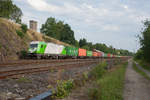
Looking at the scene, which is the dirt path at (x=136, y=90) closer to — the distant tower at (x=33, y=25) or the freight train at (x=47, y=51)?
the freight train at (x=47, y=51)

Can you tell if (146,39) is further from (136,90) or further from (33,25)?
(33,25)

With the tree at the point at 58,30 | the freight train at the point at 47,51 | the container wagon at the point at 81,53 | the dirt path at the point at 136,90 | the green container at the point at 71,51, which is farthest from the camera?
the tree at the point at 58,30

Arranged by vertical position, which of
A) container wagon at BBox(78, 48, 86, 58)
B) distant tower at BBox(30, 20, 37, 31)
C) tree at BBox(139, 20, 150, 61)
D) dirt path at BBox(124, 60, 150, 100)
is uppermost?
distant tower at BBox(30, 20, 37, 31)

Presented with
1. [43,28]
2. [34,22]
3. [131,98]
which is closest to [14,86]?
[131,98]

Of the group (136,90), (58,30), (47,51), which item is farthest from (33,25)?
(136,90)

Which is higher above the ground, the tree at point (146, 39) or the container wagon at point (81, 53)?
the tree at point (146, 39)

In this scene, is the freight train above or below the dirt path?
above

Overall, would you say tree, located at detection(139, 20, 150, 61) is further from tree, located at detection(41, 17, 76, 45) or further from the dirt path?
tree, located at detection(41, 17, 76, 45)

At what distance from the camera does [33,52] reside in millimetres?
22719

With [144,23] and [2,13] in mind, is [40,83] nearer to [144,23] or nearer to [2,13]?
[144,23]

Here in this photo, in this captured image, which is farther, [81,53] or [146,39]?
[81,53]

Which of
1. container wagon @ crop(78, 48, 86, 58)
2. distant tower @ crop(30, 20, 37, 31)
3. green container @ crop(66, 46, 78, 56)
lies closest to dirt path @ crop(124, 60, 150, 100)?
green container @ crop(66, 46, 78, 56)

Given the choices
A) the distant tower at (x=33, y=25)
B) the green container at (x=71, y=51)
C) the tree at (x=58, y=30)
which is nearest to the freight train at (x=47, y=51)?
the green container at (x=71, y=51)

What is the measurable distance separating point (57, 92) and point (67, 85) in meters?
1.01
